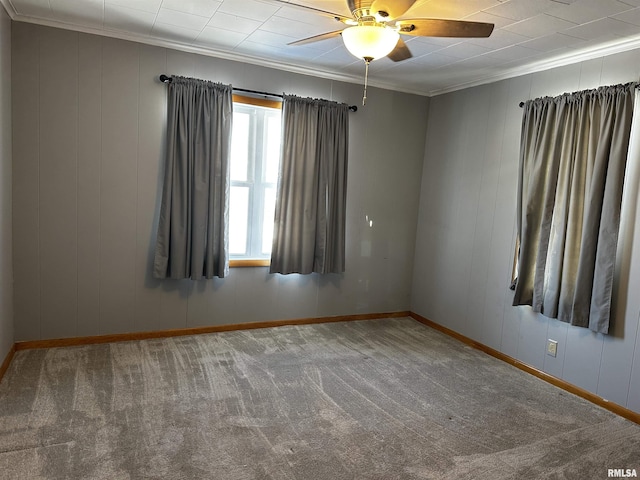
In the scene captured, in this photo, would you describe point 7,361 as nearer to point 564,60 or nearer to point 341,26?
point 341,26

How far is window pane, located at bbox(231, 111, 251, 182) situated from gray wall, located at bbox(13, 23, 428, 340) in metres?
0.32

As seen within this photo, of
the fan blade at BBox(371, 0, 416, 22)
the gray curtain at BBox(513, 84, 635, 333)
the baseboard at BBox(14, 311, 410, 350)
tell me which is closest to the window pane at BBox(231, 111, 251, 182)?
the baseboard at BBox(14, 311, 410, 350)

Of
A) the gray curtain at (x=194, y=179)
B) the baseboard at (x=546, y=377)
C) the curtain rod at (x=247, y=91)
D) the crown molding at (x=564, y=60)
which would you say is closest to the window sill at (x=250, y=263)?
the gray curtain at (x=194, y=179)

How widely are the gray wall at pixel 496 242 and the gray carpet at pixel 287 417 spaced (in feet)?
0.87

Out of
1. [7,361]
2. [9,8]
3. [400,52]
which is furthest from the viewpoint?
[7,361]

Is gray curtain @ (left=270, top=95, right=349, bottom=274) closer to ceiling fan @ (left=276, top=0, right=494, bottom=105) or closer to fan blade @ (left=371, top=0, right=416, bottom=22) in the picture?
ceiling fan @ (left=276, top=0, right=494, bottom=105)

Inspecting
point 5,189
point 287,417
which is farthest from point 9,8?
point 287,417

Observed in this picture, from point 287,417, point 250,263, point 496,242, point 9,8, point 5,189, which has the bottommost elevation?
point 287,417

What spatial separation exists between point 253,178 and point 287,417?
2248 mm

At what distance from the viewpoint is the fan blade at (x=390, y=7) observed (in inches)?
81.2

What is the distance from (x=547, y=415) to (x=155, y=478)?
2.40m

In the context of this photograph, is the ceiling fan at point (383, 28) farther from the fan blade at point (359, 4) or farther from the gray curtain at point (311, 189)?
the gray curtain at point (311, 189)

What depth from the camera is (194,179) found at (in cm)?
386

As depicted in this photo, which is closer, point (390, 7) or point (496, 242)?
point (390, 7)
